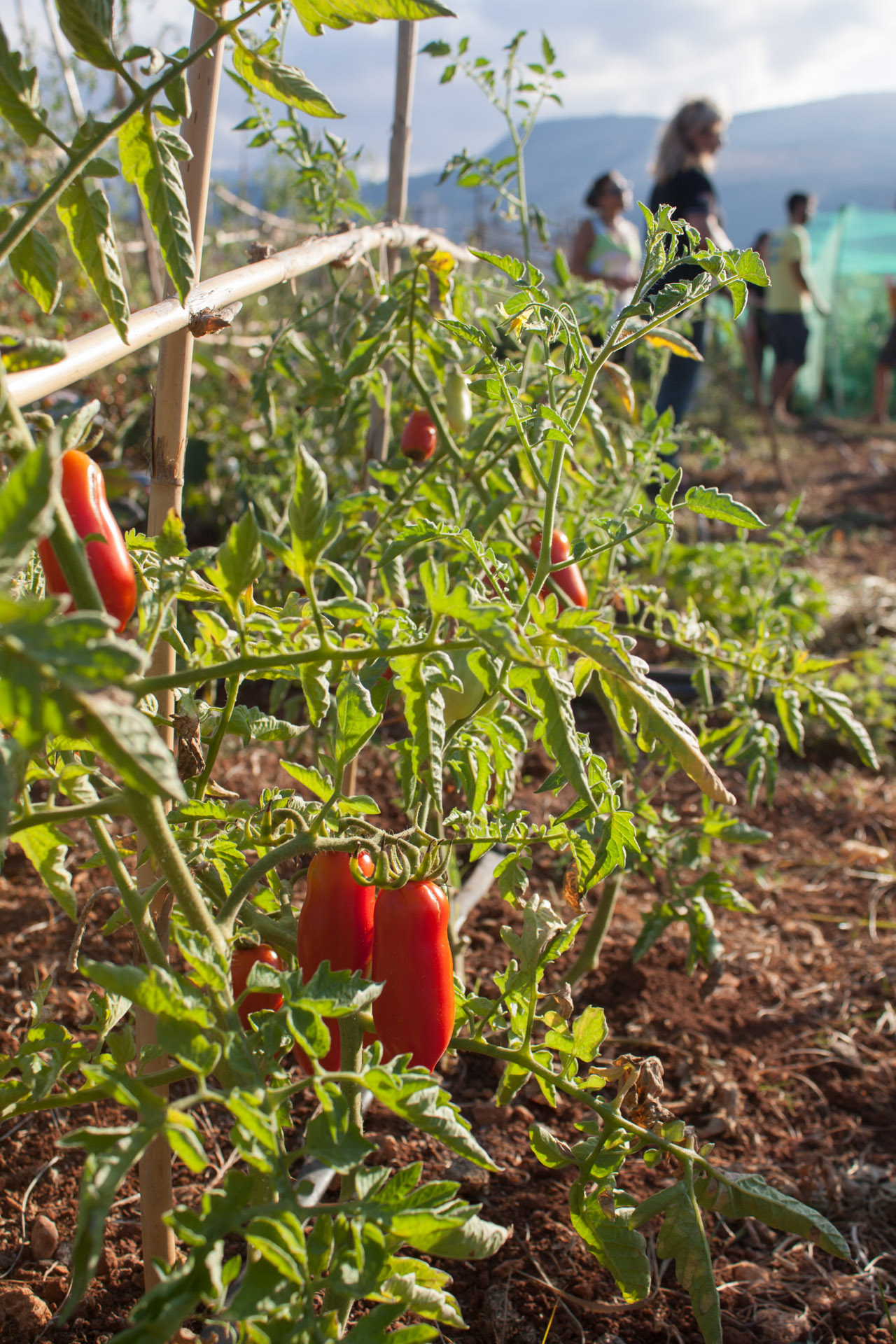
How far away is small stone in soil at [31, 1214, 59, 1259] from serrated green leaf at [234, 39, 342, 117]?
1.19 meters

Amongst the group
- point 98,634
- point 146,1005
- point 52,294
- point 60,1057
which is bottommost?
point 60,1057

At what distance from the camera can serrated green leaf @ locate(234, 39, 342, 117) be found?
0.61 meters

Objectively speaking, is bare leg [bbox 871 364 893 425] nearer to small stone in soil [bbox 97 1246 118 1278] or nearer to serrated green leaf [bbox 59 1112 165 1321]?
small stone in soil [bbox 97 1246 118 1278]

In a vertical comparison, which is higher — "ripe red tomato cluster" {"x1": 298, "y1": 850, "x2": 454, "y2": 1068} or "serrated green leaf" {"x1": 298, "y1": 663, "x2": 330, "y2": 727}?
"serrated green leaf" {"x1": 298, "y1": 663, "x2": 330, "y2": 727}

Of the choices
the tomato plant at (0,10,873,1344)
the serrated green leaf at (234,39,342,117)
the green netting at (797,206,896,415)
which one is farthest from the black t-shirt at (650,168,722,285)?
the green netting at (797,206,896,415)

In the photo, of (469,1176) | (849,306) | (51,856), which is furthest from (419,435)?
(849,306)

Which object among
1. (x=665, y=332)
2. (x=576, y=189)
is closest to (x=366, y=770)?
(x=665, y=332)

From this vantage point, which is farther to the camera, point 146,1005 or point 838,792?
point 838,792

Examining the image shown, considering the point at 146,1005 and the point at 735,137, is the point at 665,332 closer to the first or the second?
the point at 146,1005

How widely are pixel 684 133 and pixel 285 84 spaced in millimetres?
3980

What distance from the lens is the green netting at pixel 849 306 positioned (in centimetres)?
970

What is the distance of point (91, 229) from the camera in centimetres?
58

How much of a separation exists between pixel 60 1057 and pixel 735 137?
2701 inches

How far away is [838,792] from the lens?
8.66ft
